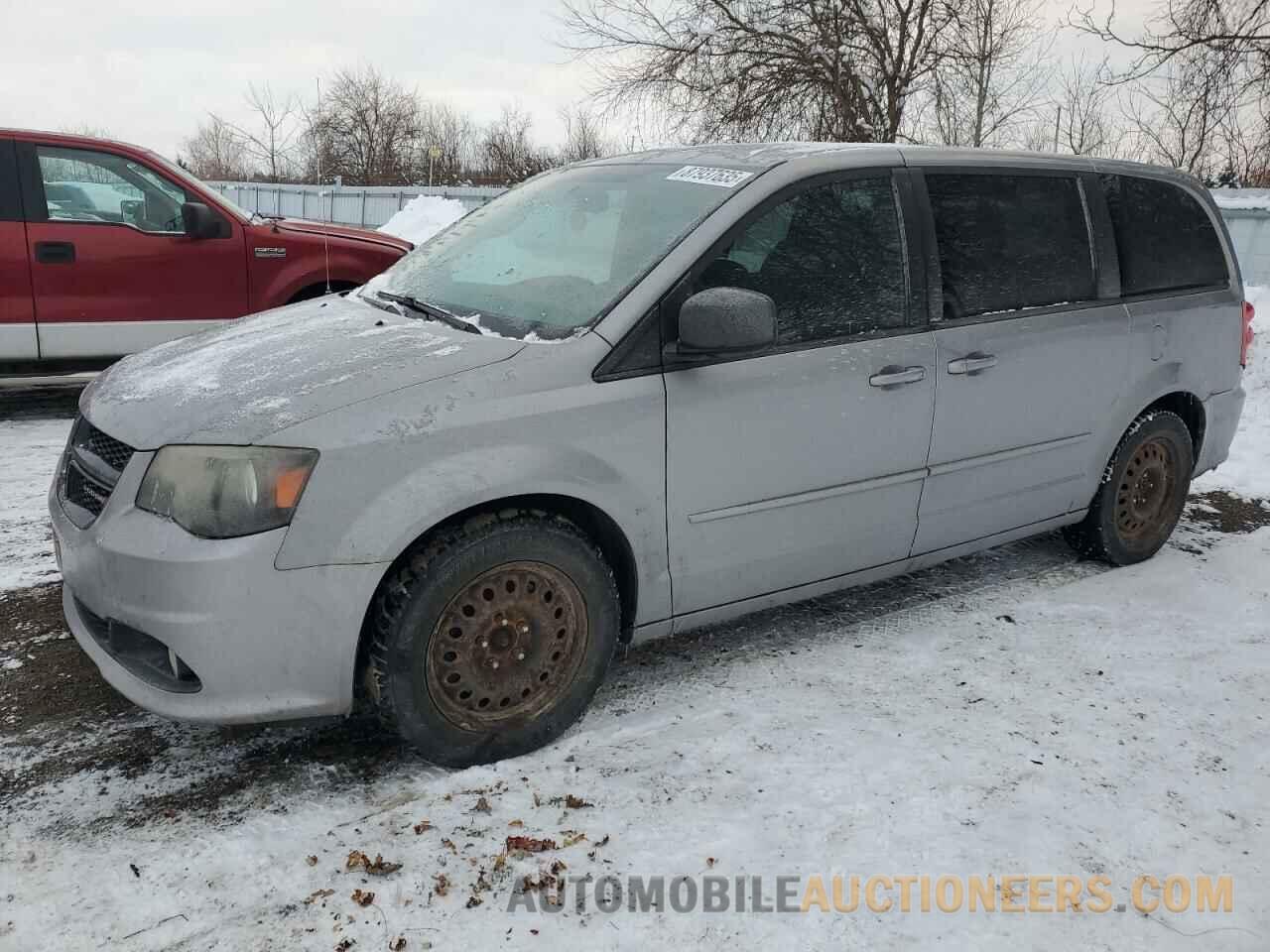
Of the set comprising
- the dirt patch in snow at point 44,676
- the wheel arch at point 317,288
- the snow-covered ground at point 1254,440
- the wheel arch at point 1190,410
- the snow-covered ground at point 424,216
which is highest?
the snow-covered ground at point 424,216

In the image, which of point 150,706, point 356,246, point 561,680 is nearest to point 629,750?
point 561,680

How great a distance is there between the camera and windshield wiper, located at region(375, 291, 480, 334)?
3185 millimetres

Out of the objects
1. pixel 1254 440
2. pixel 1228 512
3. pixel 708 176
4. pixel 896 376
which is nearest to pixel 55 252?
pixel 708 176

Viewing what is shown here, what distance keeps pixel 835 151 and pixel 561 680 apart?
6.64 feet

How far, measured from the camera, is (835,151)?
3568mm

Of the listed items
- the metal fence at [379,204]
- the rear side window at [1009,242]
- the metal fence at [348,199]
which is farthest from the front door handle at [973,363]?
the metal fence at [348,199]

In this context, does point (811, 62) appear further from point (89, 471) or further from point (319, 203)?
point (319, 203)

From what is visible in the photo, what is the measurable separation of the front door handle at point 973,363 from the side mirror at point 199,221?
511 centimetres

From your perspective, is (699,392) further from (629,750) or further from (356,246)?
(356,246)

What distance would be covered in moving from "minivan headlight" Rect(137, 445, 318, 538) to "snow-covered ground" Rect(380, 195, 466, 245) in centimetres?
1876

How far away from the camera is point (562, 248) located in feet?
11.4

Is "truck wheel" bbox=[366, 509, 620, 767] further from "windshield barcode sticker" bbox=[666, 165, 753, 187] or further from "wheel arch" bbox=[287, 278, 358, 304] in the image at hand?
"wheel arch" bbox=[287, 278, 358, 304]

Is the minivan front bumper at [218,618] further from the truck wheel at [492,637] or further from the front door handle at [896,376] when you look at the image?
the front door handle at [896,376]

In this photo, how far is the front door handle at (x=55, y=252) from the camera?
638cm
